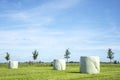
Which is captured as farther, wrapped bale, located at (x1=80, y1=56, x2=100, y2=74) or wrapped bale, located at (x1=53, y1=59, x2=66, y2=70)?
wrapped bale, located at (x1=53, y1=59, x2=66, y2=70)

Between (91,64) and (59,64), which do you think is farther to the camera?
(59,64)

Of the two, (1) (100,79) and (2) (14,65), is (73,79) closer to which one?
(1) (100,79)

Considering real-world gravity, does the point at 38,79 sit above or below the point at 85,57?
below

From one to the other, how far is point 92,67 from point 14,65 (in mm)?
19988

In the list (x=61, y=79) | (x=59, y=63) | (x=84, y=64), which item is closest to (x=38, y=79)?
(x=61, y=79)

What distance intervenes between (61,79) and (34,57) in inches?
2927

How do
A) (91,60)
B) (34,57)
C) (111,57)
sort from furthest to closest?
(111,57) < (34,57) < (91,60)

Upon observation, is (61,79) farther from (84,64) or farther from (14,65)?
(14,65)

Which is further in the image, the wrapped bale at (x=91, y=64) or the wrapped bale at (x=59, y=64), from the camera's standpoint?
the wrapped bale at (x=59, y=64)

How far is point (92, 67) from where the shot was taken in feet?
83.0

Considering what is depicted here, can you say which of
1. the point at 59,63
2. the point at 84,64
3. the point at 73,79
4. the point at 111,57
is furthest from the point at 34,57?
the point at 73,79

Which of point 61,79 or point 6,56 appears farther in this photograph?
point 6,56

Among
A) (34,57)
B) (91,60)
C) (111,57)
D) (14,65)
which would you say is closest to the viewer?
(91,60)

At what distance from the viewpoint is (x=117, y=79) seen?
18.4m
